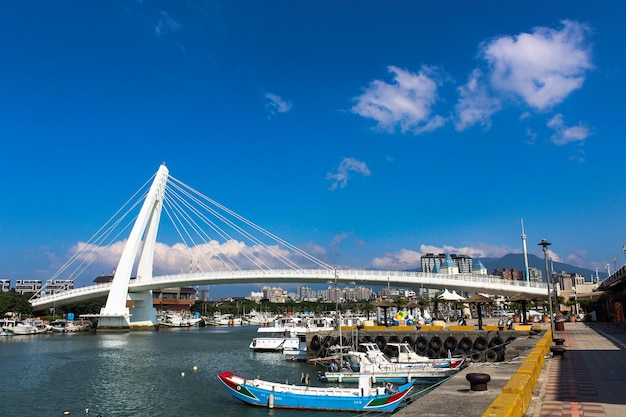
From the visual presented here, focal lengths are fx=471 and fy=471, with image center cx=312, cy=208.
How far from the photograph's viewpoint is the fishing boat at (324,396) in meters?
18.0

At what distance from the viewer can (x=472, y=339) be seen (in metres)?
29.0

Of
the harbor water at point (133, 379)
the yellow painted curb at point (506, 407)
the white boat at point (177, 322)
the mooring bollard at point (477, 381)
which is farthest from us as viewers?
the white boat at point (177, 322)

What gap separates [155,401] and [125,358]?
17.7m

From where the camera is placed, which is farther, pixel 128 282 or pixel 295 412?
pixel 128 282

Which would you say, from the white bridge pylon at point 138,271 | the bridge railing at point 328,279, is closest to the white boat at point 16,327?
the bridge railing at point 328,279

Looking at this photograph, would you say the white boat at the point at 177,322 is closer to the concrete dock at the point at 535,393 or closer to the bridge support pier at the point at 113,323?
the bridge support pier at the point at 113,323

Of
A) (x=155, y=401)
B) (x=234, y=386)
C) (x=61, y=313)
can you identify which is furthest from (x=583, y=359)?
(x=61, y=313)

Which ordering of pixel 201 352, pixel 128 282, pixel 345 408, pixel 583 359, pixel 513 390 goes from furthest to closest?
pixel 128 282
pixel 201 352
pixel 345 408
pixel 583 359
pixel 513 390

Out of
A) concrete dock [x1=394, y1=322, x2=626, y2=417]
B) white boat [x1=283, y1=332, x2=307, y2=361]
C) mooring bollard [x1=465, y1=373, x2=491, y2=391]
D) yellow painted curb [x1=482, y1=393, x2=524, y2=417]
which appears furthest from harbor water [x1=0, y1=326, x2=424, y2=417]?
yellow painted curb [x1=482, y1=393, x2=524, y2=417]

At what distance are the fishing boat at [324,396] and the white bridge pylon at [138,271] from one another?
4929 cm

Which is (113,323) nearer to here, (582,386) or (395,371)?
(395,371)

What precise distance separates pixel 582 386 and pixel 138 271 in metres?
67.3

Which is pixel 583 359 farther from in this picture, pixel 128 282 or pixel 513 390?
pixel 128 282

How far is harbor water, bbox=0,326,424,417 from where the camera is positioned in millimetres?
19641
